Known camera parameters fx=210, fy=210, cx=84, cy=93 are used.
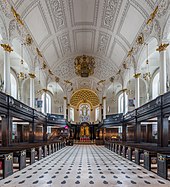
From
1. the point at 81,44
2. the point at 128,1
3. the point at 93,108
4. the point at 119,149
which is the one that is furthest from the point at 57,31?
the point at 93,108

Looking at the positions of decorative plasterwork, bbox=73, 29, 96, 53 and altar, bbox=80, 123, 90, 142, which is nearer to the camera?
decorative plasterwork, bbox=73, 29, 96, 53

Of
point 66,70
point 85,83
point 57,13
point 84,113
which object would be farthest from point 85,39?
point 84,113

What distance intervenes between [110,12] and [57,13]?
385 centimetres

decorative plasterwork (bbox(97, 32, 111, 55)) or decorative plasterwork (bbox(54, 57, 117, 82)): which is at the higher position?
decorative plasterwork (bbox(97, 32, 111, 55))

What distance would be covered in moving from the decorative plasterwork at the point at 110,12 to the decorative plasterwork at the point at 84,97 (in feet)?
55.1

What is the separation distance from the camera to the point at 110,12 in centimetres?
1521

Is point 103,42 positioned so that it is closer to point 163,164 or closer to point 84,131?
point 163,164

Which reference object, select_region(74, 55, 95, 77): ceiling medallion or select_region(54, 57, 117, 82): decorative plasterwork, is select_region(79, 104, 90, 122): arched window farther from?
select_region(74, 55, 95, 77): ceiling medallion

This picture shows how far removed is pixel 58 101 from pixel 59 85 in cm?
285

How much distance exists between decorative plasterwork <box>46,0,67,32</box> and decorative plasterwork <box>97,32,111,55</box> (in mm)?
3745

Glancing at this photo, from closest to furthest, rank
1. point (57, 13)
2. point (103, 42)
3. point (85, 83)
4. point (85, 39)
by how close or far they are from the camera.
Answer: point (57, 13) < point (103, 42) < point (85, 39) < point (85, 83)

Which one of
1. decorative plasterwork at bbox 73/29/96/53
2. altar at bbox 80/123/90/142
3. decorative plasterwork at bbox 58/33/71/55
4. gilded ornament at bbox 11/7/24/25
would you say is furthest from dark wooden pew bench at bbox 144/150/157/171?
altar at bbox 80/123/90/142

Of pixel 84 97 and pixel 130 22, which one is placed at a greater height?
pixel 130 22

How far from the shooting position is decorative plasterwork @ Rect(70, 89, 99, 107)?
33344mm
